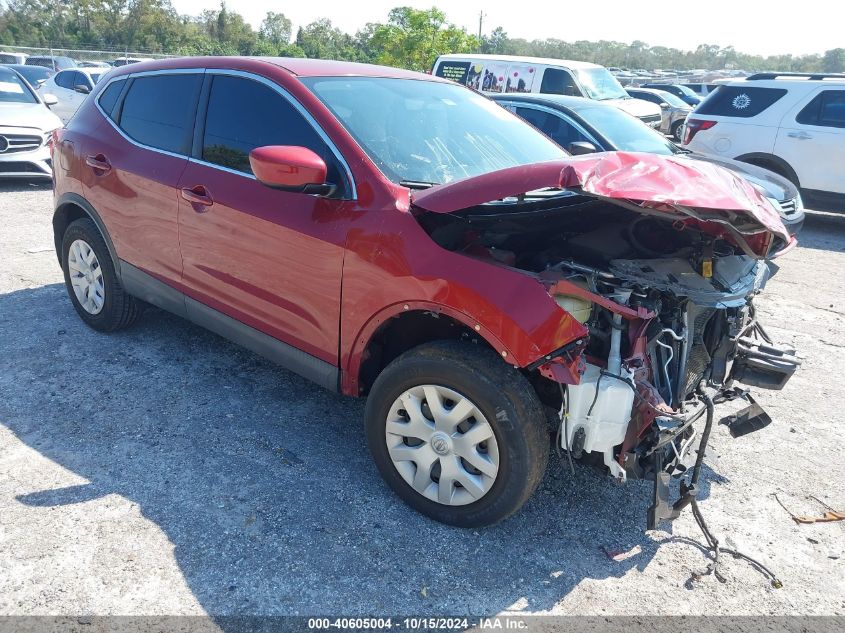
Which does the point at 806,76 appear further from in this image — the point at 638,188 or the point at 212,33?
the point at 212,33

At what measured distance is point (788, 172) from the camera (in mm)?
9289

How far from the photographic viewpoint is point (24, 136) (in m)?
9.26

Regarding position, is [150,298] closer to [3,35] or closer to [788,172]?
[788,172]

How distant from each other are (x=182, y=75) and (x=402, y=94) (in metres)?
1.36

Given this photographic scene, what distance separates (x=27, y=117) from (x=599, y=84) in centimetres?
937

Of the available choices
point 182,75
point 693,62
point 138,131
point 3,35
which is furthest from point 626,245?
point 693,62

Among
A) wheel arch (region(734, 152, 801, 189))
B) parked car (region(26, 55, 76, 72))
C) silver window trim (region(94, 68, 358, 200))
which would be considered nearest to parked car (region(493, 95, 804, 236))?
wheel arch (region(734, 152, 801, 189))

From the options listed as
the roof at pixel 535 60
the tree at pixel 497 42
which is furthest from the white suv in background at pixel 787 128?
the tree at pixel 497 42

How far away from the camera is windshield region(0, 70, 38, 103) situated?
1005 centimetres

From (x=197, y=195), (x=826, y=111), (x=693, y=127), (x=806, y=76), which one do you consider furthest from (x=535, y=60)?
(x=197, y=195)

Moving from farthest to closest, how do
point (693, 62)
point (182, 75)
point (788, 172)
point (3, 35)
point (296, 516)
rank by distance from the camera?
point (693, 62) < point (3, 35) < point (788, 172) < point (182, 75) < point (296, 516)

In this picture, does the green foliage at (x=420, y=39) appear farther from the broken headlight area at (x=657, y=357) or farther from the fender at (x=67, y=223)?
the broken headlight area at (x=657, y=357)

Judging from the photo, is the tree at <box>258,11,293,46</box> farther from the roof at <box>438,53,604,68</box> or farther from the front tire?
the front tire

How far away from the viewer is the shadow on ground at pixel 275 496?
256 cm
